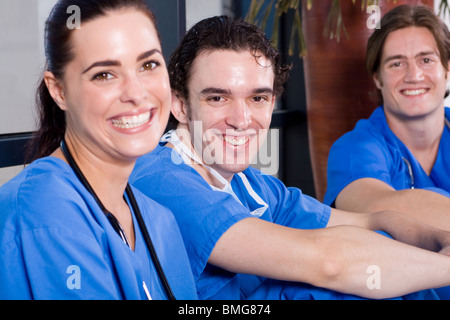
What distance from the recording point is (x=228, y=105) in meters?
1.23

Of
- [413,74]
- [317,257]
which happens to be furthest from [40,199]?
[413,74]

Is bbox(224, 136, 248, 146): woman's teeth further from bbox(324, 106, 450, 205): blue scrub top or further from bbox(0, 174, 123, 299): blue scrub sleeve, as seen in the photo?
bbox(324, 106, 450, 205): blue scrub top

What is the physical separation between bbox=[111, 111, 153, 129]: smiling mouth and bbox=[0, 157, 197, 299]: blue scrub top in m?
0.10

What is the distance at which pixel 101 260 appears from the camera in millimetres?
805

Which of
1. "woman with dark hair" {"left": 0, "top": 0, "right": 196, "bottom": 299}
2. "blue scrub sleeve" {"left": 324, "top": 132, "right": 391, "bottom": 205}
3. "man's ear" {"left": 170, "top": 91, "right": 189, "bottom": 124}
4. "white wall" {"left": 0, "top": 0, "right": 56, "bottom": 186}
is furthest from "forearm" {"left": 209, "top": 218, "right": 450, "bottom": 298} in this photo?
"white wall" {"left": 0, "top": 0, "right": 56, "bottom": 186}

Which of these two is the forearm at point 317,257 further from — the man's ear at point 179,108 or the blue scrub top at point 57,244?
the man's ear at point 179,108

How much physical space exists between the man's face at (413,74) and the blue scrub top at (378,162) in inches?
3.1

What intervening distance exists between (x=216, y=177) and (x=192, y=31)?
31cm

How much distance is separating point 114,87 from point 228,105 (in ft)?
1.27

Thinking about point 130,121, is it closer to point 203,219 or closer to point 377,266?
point 203,219

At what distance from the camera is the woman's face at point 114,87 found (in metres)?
0.86

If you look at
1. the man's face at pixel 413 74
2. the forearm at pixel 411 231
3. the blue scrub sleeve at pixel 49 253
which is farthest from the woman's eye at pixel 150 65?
the man's face at pixel 413 74

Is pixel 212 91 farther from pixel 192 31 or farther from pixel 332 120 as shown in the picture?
pixel 332 120
